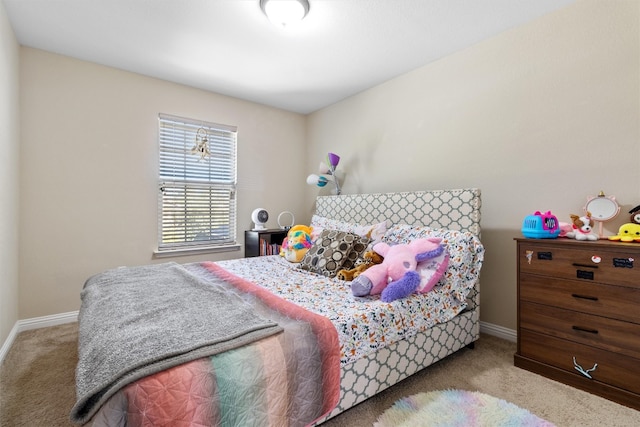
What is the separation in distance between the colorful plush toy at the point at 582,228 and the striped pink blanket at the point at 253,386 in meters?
1.62

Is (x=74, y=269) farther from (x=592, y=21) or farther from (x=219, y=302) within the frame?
(x=592, y=21)

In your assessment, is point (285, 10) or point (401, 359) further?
point (285, 10)

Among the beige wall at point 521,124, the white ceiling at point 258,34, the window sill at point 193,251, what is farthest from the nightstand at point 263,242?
the white ceiling at point 258,34

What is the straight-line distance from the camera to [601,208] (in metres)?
1.87

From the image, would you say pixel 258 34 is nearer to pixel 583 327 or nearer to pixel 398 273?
pixel 398 273

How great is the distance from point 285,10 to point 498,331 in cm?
298

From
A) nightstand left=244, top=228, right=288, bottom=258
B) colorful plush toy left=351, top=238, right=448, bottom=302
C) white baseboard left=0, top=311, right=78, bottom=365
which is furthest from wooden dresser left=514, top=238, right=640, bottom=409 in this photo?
white baseboard left=0, top=311, right=78, bottom=365

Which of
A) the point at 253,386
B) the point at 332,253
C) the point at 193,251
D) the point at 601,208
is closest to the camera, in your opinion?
Answer: the point at 253,386

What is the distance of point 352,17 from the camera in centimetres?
216

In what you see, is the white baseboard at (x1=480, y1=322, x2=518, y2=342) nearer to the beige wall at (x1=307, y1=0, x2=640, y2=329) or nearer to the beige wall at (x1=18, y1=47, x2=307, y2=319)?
the beige wall at (x1=307, y1=0, x2=640, y2=329)

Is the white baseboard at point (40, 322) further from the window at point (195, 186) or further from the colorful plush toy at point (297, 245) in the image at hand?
the colorful plush toy at point (297, 245)

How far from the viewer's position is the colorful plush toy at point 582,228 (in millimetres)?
1749

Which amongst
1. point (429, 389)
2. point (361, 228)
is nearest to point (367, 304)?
point (429, 389)

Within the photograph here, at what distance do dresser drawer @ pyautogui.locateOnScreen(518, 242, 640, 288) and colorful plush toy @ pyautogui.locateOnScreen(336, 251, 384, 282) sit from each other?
3.12 ft
